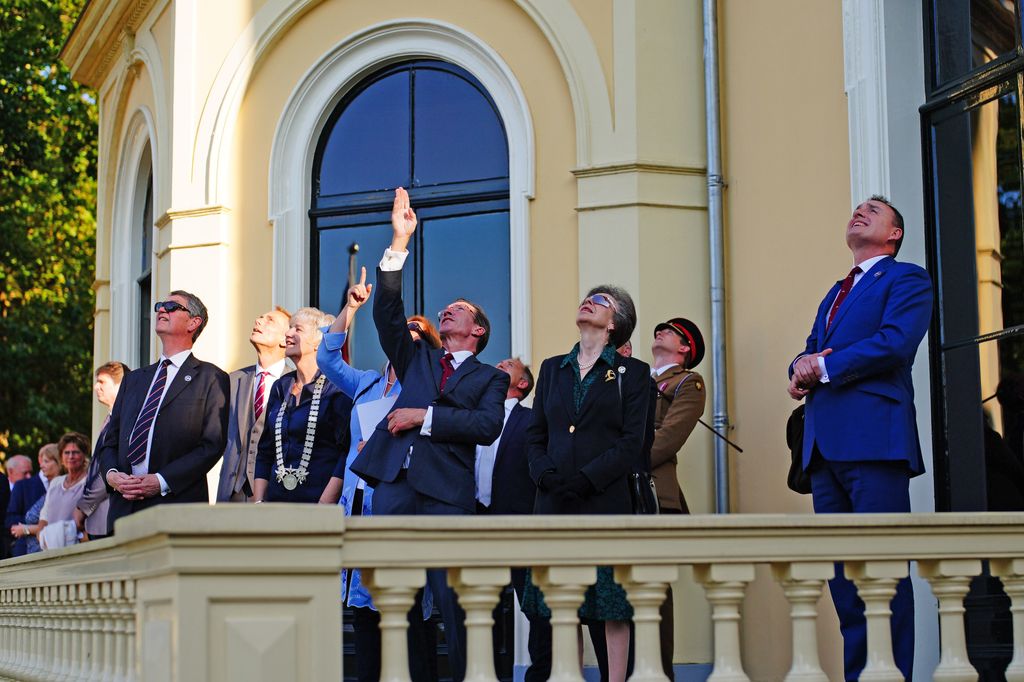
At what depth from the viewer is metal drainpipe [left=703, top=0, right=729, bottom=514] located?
28.7 feet

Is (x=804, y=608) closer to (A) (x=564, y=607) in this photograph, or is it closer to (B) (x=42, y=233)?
(A) (x=564, y=607)

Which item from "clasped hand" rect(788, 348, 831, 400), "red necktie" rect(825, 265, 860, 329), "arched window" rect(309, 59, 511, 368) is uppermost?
"arched window" rect(309, 59, 511, 368)

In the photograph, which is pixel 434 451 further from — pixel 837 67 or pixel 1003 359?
pixel 837 67

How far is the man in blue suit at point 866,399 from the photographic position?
5758 mm

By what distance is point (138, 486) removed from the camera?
23.3ft

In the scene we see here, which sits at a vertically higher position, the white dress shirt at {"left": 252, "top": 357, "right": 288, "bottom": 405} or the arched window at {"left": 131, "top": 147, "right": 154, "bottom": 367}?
the arched window at {"left": 131, "top": 147, "right": 154, "bottom": 367}

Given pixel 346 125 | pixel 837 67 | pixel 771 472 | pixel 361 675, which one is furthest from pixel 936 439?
pixel 346 125

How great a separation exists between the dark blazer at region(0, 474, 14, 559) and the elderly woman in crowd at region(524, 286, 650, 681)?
6682mm

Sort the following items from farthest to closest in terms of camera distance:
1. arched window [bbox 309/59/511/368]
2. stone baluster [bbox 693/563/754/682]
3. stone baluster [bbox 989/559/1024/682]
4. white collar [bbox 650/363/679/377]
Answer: arched window [bbox 309/59/511/368], white collar [bbox 650/363/679/377], stone baluster [bbox 989/559/1024/682], stone baluster [bbox 693/563/754/682]

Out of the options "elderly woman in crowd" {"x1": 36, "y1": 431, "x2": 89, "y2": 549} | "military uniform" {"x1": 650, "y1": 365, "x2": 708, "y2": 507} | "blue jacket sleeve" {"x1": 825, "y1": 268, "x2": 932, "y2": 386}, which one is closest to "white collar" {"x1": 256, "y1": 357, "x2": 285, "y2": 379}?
"military uniform" {"x1": 650, "y1": 365, "x2": 708, "y2": 507}

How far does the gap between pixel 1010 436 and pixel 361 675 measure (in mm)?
3000

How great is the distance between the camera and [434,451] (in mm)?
6625

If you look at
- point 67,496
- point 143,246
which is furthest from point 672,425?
point 143,246

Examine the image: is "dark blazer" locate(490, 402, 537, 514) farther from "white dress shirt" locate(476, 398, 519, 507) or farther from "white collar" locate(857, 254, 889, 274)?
"white collar" locate(857, 254, 889, 274)
